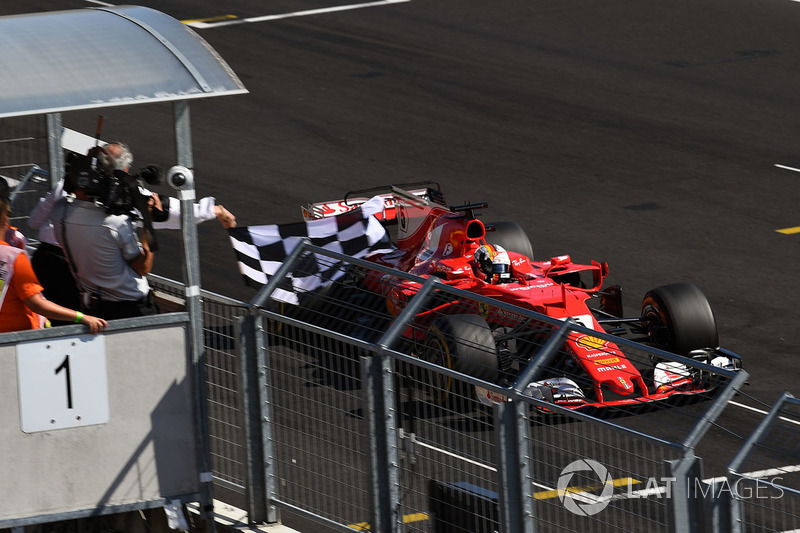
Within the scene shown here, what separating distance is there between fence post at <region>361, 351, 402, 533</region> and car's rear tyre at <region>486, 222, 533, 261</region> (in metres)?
6.21

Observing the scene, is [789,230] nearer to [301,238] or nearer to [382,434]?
[301,238]

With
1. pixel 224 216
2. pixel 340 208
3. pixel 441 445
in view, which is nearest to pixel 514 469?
pixel 441 445

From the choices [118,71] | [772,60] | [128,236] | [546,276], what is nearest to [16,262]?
[128,236]

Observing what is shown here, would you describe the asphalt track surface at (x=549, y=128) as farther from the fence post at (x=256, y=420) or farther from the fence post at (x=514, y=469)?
the fence post at (x=514, y=469)

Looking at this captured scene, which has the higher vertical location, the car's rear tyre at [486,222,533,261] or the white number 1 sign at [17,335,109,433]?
the white number 1 sign at [17,335,109,433]

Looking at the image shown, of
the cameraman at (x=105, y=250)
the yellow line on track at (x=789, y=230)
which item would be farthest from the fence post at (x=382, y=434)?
the yellow line on track at (x=789, y=230)

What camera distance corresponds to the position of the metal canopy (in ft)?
23.7

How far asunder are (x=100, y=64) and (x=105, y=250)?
1009 millimetres

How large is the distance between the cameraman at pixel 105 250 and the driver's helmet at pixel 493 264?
4.41 meters

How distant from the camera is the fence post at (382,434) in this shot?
7.01 metres

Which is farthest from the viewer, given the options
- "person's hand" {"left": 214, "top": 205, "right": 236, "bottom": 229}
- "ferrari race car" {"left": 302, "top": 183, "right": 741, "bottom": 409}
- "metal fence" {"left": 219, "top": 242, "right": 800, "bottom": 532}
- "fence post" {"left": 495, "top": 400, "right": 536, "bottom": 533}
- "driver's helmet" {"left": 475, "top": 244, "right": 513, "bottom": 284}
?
"driver's helmet" {"left": 475, "top": 244, "right": 513, "bottom": 284}

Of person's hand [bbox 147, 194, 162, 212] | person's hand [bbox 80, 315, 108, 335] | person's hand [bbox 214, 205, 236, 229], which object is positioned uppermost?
person's hand [bbox 147, 194, 162, 212]

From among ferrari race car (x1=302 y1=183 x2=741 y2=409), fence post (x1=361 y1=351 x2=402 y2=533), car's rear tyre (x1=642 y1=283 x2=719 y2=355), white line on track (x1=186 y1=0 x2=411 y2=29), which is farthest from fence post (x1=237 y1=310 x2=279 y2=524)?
white line on track (x1=186 y1=0 x2=411 y2=29)

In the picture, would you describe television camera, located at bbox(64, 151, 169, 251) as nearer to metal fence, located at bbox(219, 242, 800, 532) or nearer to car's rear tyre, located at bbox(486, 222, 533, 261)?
metal fence, located at bbox(219, 242, 800, 532)
